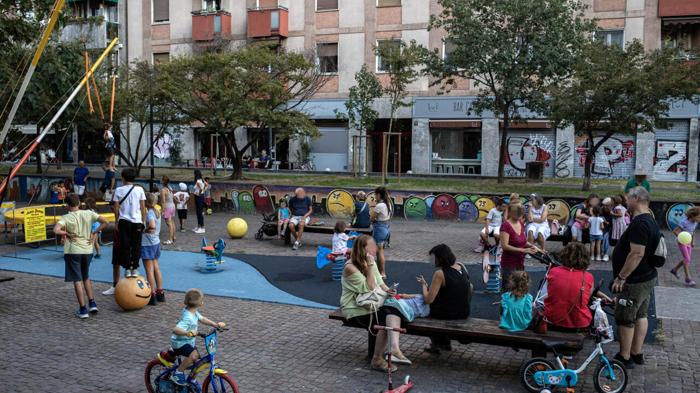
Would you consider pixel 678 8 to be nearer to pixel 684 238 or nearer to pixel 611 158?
pixel 611 158

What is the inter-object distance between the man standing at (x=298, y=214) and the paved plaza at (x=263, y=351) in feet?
15.9

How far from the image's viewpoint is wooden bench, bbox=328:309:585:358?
6.37 metres

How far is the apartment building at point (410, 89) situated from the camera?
104ft

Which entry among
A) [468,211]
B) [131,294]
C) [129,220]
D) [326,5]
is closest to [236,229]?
[129,220]

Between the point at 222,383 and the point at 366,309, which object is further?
the point at 366,309

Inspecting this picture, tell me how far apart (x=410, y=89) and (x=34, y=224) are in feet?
79.5

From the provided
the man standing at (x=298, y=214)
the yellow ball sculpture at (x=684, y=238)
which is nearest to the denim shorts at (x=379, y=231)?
the man standing at (x=298, y=214)

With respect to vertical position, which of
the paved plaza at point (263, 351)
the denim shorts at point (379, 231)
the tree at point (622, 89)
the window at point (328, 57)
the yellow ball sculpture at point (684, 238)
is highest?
the window at point (328, 57)

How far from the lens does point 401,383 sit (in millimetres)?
6742

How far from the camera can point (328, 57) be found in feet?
124

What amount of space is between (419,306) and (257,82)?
18548 millimetres

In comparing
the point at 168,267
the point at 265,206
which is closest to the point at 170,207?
the point at 168,267

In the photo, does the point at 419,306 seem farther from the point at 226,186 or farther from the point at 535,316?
the point at 226,186

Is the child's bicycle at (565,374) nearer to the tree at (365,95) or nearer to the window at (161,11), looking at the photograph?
the tree at (365,95)
